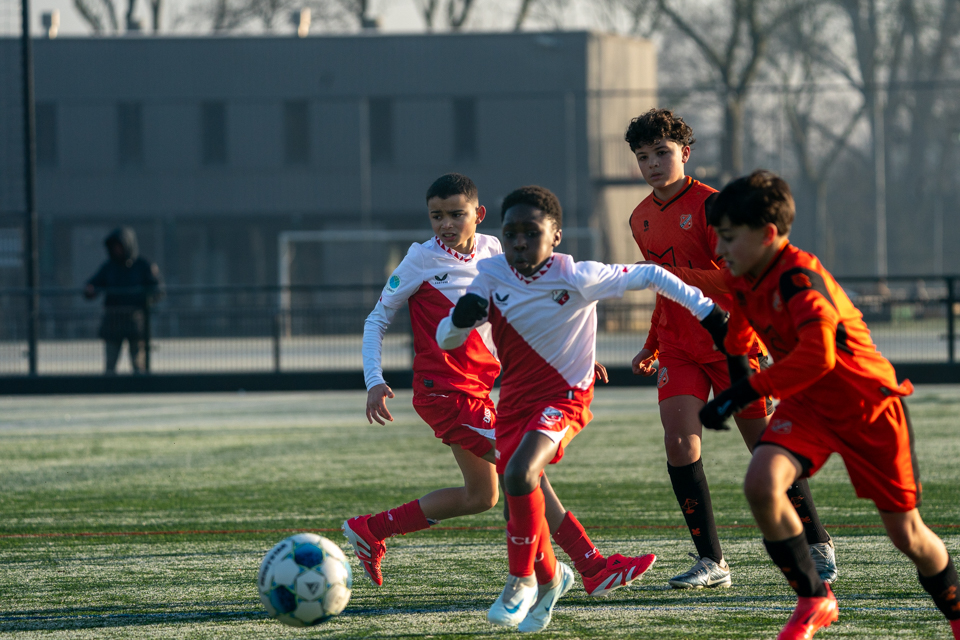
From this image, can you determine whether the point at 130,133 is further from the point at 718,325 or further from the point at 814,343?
the point at 814,343

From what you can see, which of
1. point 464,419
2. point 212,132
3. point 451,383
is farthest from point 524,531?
point 212,132

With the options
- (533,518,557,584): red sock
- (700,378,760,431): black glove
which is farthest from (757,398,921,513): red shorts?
(533,518,557,584): red sock

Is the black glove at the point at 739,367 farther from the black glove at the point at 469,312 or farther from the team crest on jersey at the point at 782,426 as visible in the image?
the black glove at the point at 469,312

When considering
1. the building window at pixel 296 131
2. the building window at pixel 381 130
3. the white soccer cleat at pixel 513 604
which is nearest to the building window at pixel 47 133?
the building window at pixel 296 131

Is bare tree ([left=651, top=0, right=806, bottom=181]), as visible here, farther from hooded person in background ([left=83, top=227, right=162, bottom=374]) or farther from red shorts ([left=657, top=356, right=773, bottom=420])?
red shorts ([left=657, top=356, right=773, bottom=420])

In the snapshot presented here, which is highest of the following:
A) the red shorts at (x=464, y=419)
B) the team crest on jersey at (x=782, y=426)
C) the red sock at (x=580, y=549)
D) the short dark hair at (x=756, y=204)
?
the short dark hair at (x=756, y=204)

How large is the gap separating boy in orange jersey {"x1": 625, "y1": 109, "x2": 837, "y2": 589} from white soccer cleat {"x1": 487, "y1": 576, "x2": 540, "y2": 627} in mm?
936

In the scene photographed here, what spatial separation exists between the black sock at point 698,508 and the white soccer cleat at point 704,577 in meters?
0.04

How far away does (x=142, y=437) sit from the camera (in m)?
10.7

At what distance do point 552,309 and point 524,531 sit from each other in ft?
2.54

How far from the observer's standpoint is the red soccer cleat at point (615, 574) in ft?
14.6

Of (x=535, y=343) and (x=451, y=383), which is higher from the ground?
(x=535, y=343)

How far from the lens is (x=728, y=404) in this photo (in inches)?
139

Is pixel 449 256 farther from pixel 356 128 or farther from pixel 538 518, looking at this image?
pixel 356 128
